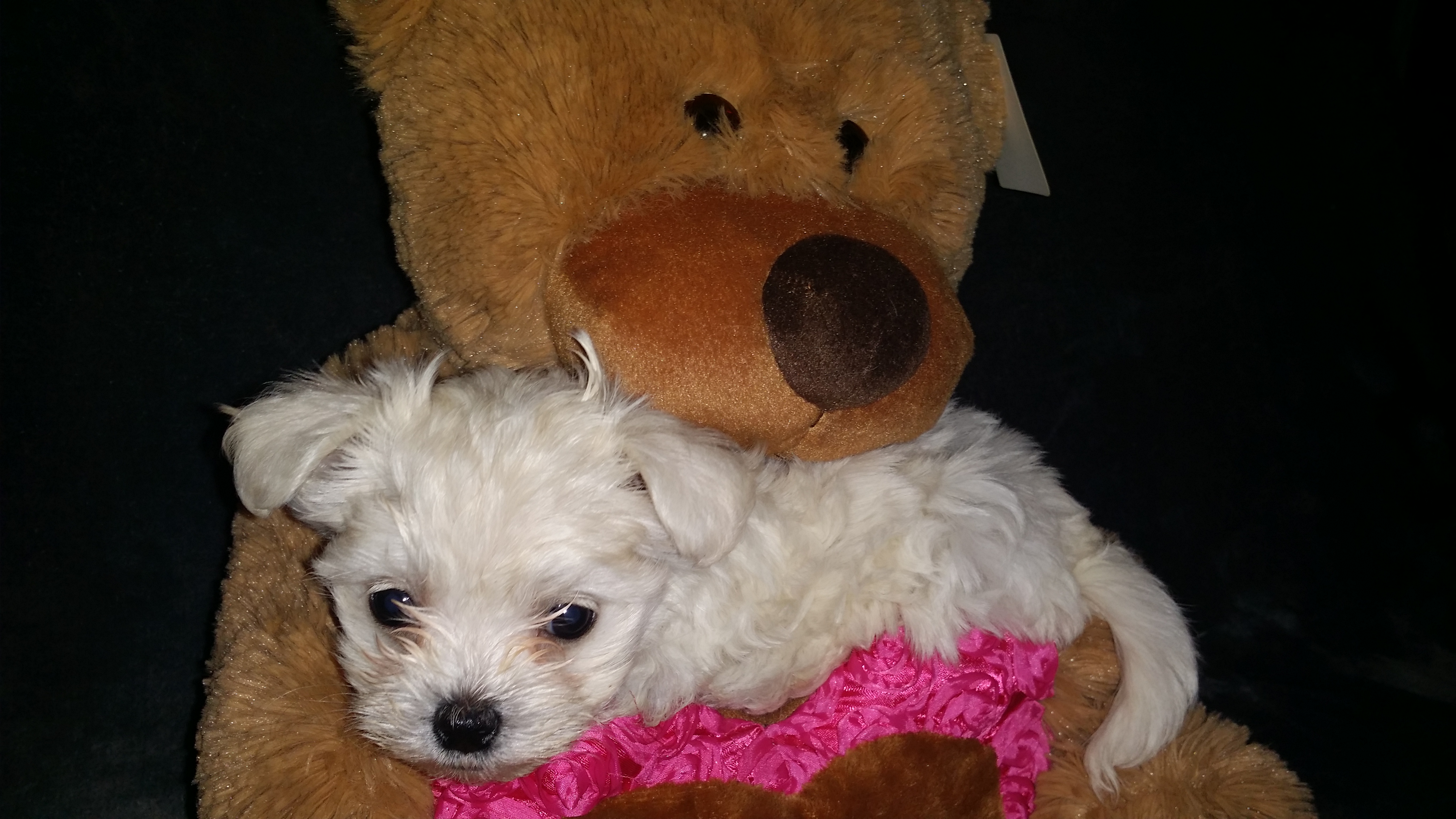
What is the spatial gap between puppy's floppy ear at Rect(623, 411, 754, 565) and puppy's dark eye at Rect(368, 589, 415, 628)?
0.49 m

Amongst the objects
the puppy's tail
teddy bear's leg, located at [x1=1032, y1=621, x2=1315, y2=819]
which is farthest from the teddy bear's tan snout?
teddy bear's leg, located at [x1=1032, y1=621, x2=1315, y2=819]

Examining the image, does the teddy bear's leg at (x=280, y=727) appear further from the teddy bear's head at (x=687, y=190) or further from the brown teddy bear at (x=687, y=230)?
the teddy bear's head at (x=687, y=190)

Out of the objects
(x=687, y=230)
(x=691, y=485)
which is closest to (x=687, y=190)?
(x=687, y=230)

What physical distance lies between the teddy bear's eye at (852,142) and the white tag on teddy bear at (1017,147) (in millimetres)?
457

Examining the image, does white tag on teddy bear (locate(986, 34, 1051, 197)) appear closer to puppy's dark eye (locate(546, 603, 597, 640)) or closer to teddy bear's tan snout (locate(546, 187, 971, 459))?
teddy bear's tan snout (locate(546, 187, 971, 459))

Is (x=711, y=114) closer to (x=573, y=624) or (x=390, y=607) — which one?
(x=573, y=624)

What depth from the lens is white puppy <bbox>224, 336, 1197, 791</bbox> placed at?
1544mm

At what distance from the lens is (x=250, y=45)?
75.8 inches

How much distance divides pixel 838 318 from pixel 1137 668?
3.51 ft

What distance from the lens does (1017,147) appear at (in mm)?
2010

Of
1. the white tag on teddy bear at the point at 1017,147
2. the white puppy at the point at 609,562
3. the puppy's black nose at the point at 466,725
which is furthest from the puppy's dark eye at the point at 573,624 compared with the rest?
the white tag on teddy bear at the point at 1017,147

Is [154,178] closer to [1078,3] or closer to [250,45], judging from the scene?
[250,45]

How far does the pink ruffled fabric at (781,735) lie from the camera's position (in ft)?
5.80

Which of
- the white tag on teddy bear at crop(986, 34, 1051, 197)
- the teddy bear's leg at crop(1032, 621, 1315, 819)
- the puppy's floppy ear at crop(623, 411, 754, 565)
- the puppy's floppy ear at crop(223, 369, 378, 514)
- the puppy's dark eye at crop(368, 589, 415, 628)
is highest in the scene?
the white tag on teddy bear at crop(986, 34, 1051, 197)
